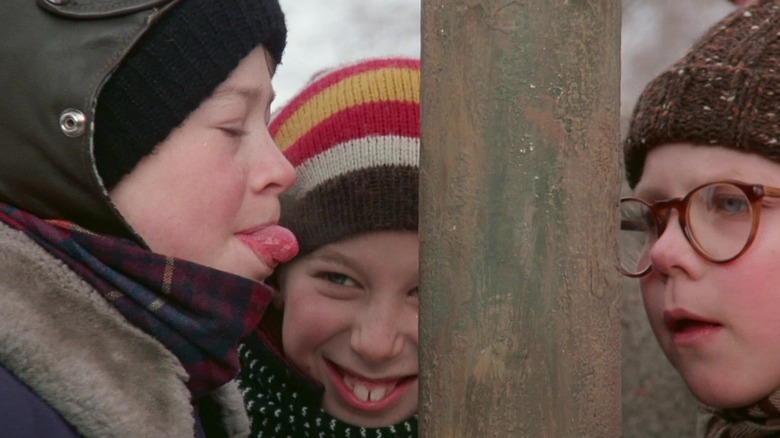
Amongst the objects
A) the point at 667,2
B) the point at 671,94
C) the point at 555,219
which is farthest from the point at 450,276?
the point at 667,2

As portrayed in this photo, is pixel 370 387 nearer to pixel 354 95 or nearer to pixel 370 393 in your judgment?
pixel 370 393

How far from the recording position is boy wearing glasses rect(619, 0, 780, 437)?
87.1 inches

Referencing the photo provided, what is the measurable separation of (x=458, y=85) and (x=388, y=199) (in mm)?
1203

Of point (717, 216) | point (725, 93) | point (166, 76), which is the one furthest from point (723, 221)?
point (166, 76)

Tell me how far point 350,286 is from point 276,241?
0.65m

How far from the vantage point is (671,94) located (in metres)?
2.40

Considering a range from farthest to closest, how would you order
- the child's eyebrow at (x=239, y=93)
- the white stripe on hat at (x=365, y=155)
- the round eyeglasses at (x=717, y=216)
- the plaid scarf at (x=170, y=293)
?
the white stripe on hat at (x=365, y=155) < the round eyeglasses at (x=717, y=216) < the child's eyebrow at (x=239, y=93) < the plaid scarf at (x=170, y=293)

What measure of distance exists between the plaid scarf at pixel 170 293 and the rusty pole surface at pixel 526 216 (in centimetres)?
54

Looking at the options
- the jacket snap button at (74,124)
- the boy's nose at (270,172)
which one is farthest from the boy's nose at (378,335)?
the jacket snap button at (74,124)

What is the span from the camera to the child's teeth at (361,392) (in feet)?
9.21

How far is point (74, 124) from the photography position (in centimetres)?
188

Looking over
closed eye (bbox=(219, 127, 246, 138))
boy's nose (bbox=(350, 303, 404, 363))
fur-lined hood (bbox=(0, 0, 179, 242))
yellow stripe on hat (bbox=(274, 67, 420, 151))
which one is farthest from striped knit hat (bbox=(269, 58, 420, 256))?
fur-lined hood (bbox=(0, 0, 179, 242))

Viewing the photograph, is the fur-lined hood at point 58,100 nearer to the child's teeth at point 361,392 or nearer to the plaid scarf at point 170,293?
the plaid scarf at point 170,293

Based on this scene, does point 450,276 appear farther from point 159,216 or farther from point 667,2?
point 667,2
